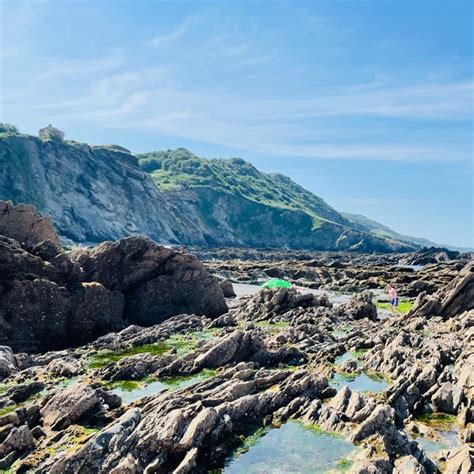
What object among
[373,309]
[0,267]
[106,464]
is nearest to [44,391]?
[106,464]

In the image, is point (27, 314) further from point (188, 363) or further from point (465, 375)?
point (465, 375)

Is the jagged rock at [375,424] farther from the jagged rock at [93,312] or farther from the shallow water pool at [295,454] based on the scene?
the jagged rock at [93,312]

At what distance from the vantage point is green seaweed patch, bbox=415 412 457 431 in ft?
92.0

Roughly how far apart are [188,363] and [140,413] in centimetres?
1379

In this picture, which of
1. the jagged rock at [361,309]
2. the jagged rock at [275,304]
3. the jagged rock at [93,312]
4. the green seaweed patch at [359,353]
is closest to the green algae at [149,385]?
the green seaweed patch at [359,353]

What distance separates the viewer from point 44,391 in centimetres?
3322

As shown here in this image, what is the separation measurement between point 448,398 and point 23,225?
53.3 m

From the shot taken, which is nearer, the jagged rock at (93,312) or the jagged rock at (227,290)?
the jagged rock at (93,312)

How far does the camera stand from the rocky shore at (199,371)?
23516 millimetres

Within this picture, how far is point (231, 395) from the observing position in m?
29.9

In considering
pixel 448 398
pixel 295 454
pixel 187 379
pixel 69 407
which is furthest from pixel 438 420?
pixel 69 407

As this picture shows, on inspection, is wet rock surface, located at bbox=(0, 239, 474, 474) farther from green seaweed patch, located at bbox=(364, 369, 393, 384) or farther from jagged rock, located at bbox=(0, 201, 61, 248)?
jagged rock, located at bbox=(0, 201, 61, 248)

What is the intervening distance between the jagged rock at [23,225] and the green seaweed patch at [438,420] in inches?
1860

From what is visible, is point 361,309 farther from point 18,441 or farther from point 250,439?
point 18,441
